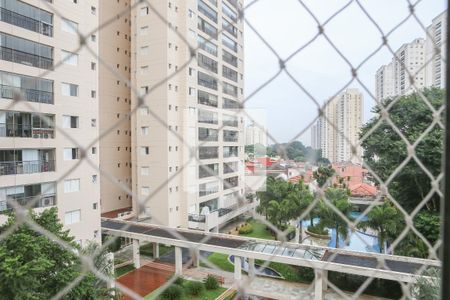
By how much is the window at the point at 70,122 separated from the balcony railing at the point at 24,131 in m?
0.19

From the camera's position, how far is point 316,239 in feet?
20.6

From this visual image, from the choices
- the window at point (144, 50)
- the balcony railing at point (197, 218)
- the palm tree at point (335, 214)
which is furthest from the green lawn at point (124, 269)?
the window at point (144, 50)

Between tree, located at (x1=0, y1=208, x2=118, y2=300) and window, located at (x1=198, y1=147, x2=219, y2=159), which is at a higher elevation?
window, located at (x1=198, y1=147, x2=219, y2=159)

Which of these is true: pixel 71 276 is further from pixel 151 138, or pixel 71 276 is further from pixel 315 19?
pixel 151 138

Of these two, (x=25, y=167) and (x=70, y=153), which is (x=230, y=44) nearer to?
(x=70, y=153)

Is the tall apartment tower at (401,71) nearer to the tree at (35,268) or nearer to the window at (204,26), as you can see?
the tree at (35,268)

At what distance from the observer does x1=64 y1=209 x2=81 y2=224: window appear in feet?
13.2

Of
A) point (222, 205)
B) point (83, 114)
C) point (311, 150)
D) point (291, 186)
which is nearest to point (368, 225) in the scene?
point (291, 186)

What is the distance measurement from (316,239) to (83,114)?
4.59m

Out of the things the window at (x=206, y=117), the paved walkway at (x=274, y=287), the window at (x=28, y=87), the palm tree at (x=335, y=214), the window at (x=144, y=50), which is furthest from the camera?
the window at (x=206, y=117)

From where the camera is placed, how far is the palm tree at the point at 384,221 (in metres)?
4.38

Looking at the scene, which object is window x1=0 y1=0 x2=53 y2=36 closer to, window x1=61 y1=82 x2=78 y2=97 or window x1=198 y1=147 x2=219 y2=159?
window x1=61 y1=82 x2=78 y2=97

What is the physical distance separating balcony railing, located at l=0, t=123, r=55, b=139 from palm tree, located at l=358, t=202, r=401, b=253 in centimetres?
401

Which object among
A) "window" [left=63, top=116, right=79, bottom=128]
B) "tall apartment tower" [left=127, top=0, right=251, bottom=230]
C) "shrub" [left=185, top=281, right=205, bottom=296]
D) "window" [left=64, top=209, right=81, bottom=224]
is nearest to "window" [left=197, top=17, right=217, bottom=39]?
"tall apartment tower" [left=127, top=0, right=251, bottom=230]
